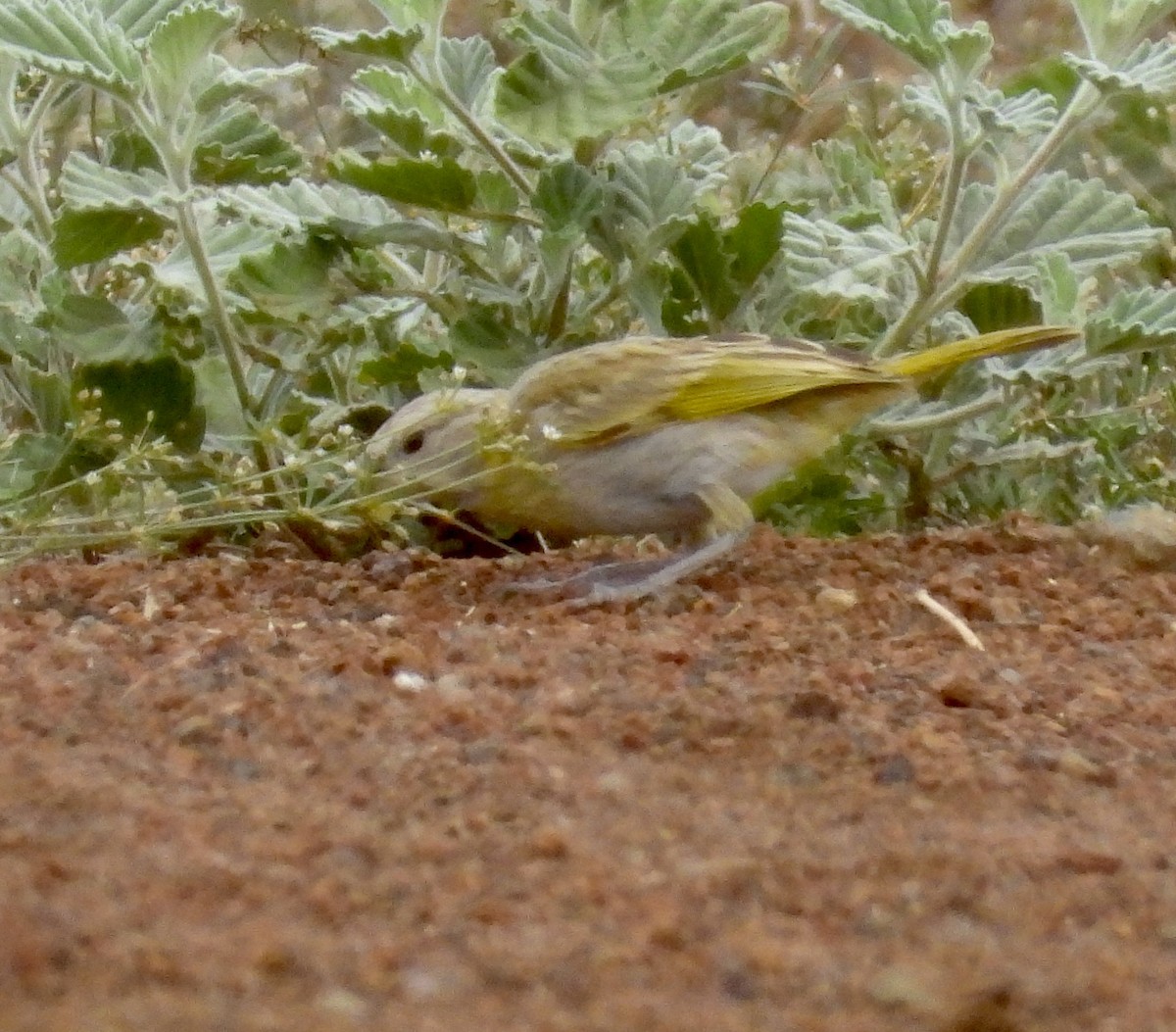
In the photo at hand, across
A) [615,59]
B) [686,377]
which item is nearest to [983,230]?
[686,377]

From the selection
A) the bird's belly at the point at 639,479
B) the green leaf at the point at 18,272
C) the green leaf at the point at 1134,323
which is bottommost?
the bird's belly at the point at 639,479

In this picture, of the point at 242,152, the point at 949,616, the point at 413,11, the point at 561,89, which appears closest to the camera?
the point at 949,616

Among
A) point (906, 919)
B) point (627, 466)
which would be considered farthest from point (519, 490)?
point (906, 919)

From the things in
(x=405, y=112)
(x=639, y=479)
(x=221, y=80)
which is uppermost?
(x=221, y=80)

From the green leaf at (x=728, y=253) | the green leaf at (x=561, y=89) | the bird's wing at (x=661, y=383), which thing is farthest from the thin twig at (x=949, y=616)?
the green leaf at (x=561, y=89)

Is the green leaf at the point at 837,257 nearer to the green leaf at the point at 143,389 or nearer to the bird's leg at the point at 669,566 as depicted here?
the bird's leg at the point at 669,566

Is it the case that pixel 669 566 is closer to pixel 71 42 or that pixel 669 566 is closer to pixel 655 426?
pixel 655 426
